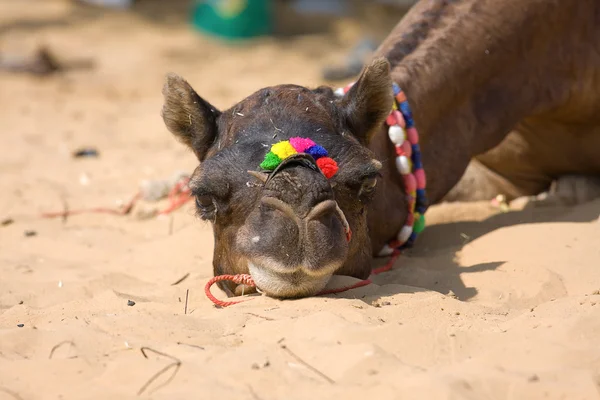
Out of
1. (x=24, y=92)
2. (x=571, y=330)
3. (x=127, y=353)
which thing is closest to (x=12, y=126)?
(x=24, y=92)

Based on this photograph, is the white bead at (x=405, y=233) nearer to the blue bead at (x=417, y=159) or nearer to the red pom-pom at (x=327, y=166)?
the blue bead at (x=417, y=159)

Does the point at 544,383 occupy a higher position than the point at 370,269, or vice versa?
the point at 544,383

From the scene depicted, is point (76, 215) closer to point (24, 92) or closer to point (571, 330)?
point (571, 330)

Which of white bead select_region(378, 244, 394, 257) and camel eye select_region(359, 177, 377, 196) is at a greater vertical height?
camel eye select_region(359, 177, 377, 196)

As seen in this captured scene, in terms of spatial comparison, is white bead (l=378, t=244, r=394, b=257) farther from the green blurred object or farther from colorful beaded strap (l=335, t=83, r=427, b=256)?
the green blurred object

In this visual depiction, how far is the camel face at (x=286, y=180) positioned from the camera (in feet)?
14.9

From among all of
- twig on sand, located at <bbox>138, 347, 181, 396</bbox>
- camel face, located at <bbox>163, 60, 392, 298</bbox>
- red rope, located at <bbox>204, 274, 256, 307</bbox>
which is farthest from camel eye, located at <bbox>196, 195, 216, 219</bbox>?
twig on sand, located at <bbox>138, 347, 181, 396</bbox>

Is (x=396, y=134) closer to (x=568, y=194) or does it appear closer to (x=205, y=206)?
(x=205, y=206)

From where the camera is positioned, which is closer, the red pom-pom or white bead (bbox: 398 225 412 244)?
the red pom-pom

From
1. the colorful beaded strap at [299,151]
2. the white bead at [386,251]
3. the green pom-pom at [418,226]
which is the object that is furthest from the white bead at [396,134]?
the colorful beaded strap at [299,151]

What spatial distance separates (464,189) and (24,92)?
26.1 feet

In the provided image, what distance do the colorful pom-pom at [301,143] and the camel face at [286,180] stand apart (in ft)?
0.28

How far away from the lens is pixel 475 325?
4.47 meters

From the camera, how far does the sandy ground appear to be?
381cm
